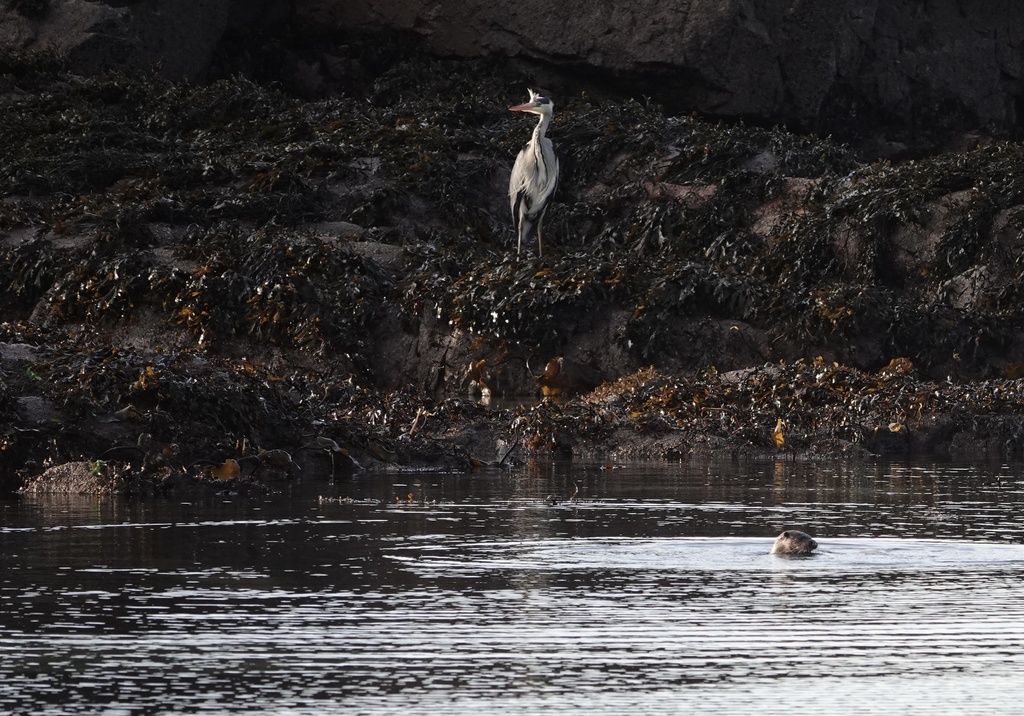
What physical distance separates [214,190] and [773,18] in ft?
31.9

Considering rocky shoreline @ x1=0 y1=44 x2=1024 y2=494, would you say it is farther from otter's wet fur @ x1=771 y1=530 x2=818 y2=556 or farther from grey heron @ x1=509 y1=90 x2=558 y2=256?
otter's wet fur @ x1=771 y1=530 x2=818 y2=556

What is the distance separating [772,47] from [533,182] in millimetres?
8129

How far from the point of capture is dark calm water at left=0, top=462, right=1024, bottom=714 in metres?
4.70

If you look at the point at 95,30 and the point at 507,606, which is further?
the point at 95,30

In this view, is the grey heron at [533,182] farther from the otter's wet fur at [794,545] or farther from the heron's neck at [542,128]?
the otter's wet fur at [794,545]

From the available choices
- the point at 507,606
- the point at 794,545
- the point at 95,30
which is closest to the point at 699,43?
the point at 95,30

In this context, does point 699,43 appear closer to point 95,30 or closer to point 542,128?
point 542,128

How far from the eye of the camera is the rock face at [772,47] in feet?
93.9

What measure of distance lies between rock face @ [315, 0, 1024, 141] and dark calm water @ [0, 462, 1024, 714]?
19.4 metres

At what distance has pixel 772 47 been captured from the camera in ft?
94.9

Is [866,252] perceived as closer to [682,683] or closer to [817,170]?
[817,170]

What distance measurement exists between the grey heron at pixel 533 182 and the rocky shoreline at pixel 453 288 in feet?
1.64

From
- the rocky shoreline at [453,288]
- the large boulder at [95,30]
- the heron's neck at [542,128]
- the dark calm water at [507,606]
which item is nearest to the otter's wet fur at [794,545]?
the dark calm water at [507,606]

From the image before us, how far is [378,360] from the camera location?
19500 mm
